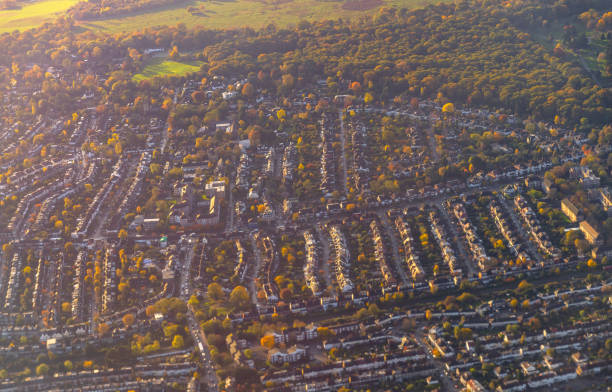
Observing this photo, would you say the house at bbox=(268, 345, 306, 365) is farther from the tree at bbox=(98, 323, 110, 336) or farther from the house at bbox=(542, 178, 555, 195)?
the house at bbox=(542, 178, 555, 195)

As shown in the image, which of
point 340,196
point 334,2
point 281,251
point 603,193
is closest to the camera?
point 281,251

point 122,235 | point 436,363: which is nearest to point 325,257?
point 436,363

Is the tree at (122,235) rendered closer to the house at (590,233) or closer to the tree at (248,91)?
the tree at (248,91)

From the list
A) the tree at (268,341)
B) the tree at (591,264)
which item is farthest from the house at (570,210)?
the tree at (268,341)

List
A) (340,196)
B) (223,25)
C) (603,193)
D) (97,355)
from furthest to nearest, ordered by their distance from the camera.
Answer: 1. (223,25)
2. (340,196)
3. (603,193)
4. (97,355)

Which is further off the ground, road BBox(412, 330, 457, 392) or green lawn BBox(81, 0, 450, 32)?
green lawn BBox(81, 0, 450, 32)

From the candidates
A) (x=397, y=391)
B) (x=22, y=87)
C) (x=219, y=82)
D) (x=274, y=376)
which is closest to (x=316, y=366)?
(x=274, y=376)

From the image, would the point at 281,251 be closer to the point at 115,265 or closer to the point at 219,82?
the point at 115,265

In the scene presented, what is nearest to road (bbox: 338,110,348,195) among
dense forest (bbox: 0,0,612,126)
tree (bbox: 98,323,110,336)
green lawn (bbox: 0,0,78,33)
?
dense forest (bbox: 0,0,612,126)
